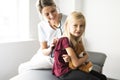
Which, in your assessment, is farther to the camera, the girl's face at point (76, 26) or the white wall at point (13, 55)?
the white wall at point (13, 55)

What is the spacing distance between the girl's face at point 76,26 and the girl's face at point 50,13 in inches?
10.1

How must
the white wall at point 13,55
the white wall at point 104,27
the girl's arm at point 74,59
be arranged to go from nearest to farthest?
1. the girl's arm at point 74,59
2. the white wall at point 13,55
3. the white wall at point 104,27

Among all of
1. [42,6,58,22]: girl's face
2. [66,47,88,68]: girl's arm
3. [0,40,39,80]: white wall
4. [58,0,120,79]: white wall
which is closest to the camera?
[66,47,88,68]: girl's arm

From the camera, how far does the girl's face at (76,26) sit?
1.50 metres

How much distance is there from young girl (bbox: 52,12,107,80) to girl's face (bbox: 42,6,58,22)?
0.73ft

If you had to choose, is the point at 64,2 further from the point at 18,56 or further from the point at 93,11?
the point at 18,56

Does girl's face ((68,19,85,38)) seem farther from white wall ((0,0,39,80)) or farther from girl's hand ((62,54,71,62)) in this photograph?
white wall ((0,0,39,80))

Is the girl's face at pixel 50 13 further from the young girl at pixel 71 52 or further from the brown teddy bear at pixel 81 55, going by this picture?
the brown teddy bear at pixel 81 55

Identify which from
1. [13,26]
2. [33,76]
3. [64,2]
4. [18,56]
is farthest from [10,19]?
[33,76]

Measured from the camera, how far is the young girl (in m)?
1.49

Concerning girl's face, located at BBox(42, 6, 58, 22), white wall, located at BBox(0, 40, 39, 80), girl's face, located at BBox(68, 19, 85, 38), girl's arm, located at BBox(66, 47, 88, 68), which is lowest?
white wall, located at BBox(0, 40, 39, 80)

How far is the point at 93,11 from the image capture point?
10.9 feet

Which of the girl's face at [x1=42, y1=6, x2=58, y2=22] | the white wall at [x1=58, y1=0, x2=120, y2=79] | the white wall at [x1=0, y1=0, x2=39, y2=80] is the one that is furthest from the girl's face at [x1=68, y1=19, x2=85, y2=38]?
the white wall at [x1=58, y1=0, x2=120, y2=79]

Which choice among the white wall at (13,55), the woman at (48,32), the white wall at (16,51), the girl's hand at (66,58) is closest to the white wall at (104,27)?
the white wall at (16,51)
